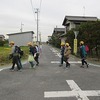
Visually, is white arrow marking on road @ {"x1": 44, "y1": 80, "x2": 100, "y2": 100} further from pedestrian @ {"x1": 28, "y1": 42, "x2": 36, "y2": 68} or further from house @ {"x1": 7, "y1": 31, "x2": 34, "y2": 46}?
house @ {"x1": 7, "y1": 31, "x2": 34, "y2": 46}

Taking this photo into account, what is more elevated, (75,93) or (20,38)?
(20,38)

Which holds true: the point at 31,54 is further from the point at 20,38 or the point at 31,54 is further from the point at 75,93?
the point at 20,38

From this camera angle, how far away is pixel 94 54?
2455 cm

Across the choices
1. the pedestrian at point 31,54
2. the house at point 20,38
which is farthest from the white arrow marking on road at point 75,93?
the house at point 20,38

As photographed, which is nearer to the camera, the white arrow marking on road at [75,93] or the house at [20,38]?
the white arrow marking on road at [75,93]

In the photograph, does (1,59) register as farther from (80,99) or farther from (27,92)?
(80,99)

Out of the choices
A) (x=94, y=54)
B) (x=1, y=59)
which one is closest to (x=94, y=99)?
(x=1, y=59)

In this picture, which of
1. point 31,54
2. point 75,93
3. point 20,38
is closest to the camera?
point 75,93

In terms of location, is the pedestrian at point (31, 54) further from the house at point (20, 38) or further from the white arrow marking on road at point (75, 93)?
the house at point (20, 38)

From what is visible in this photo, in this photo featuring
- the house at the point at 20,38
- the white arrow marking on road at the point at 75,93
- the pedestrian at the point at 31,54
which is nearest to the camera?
the white arrow marking on road at the point at 75,93

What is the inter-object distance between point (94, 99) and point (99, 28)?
14675 millimetres

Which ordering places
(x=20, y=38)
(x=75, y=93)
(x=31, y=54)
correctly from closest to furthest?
(x=75, y=93)
(x=31, y=54)
(x=20, y=38)

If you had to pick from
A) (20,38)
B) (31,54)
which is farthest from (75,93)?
(20,38)

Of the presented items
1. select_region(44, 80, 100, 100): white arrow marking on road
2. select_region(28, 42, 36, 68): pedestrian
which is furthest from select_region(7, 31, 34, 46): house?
select_region(44, 80, 100, 100): white arrow marking on road
